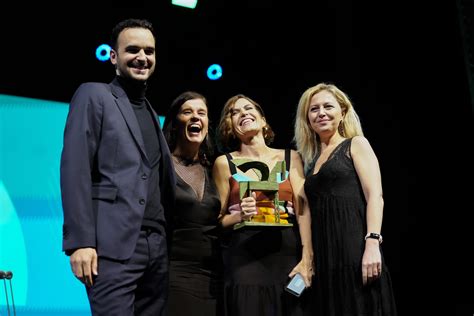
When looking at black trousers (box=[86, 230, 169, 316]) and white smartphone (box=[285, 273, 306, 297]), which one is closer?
black trousers (box=[86, 230, 169, 316])

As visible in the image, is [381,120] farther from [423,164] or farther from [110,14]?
[110,14]

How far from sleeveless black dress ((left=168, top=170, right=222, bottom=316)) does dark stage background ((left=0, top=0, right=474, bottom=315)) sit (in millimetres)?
1602

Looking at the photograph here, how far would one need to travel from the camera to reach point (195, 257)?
2.83 metres

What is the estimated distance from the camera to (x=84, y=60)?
4090 millimetres

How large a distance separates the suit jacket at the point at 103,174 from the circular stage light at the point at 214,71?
7.78ft

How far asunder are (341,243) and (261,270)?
39 cm

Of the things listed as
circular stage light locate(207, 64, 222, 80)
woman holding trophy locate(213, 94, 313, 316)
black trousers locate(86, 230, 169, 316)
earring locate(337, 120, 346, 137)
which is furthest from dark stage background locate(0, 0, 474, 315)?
black trousers locate(86, 230, 169, 316)

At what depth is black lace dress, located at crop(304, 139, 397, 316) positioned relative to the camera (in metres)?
2.60

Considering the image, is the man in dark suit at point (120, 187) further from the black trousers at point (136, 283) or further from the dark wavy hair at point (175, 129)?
the dark wavy hair at point (175, 129)

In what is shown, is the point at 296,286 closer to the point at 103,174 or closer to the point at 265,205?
the point at 265,205

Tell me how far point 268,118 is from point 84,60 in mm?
1465

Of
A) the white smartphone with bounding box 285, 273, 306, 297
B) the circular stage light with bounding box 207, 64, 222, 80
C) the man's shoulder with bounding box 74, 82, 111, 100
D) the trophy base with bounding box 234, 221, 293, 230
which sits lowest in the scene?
the white smartphone with bounding box 285, 273, 306, 297

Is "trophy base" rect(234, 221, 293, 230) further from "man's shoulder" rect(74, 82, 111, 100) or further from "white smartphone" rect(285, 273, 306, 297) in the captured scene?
"man's shoulder" rect(74, 82, 111, 100)

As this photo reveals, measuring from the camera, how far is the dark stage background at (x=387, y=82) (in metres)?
4.49
